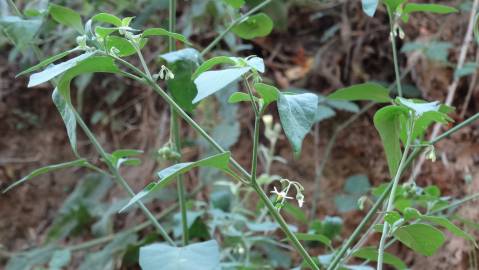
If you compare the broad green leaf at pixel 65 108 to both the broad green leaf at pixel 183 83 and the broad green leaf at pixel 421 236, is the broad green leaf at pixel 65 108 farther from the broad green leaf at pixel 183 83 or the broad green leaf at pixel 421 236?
the broad green leaf at pixel 421 236

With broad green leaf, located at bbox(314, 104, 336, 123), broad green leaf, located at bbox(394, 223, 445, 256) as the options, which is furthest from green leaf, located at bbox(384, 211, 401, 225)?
broad green leaf, located at bbox(314, 104, 336, 123)

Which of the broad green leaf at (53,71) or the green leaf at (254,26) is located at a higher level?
the broad green leaf at (53,71)

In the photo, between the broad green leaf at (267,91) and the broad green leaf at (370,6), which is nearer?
the broad green leaf at (267,91)

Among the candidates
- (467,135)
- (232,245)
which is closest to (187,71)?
(232,245)

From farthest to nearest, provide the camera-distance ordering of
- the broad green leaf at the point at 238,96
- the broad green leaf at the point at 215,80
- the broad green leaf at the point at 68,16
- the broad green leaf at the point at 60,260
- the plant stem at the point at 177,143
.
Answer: the broad green leaf at the point at 60,260, the plant stem at the point at 177,143, the broad green leaf at the point at 68,16, the broad green leaf at the point at 238,96, the broad green leaf at the point at 215,80

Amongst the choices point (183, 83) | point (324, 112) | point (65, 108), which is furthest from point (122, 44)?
point (324, 112)

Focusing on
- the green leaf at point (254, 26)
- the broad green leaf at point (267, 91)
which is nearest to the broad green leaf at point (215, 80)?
the broad green leaf at point (267, 91)

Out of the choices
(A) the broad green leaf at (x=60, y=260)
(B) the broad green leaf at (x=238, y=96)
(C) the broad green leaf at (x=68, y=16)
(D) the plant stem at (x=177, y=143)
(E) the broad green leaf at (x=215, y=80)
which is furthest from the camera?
(A) the broad green leaf at (x=60, y=260)

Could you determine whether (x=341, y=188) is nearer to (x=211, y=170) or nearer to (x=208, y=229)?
(x=211, y=170)
